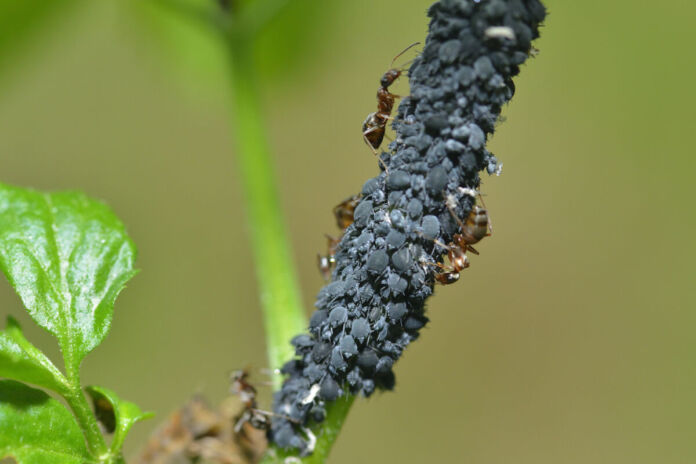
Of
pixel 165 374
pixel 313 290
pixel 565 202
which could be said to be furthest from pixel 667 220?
pixel 165 374

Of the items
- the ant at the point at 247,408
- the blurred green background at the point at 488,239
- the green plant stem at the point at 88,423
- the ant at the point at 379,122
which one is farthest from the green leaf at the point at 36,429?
the blurred green background at the point at 488,239

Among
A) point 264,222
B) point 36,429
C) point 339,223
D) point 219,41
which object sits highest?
point 219,41

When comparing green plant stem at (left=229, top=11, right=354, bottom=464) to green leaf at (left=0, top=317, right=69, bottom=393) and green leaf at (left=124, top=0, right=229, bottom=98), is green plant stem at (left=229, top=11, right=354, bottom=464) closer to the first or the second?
green leaf at (left=124, top=0, right=229, bottom=98)

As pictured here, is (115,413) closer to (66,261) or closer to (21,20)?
(66,261)

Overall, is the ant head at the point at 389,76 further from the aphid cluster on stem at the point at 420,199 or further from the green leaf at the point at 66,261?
the green leaf at the point at 66,261

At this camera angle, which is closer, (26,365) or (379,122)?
(26,365)

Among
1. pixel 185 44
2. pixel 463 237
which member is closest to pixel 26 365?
pixel 463 237

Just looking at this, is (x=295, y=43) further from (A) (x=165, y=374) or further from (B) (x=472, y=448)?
(B) (x=472, y=448)
